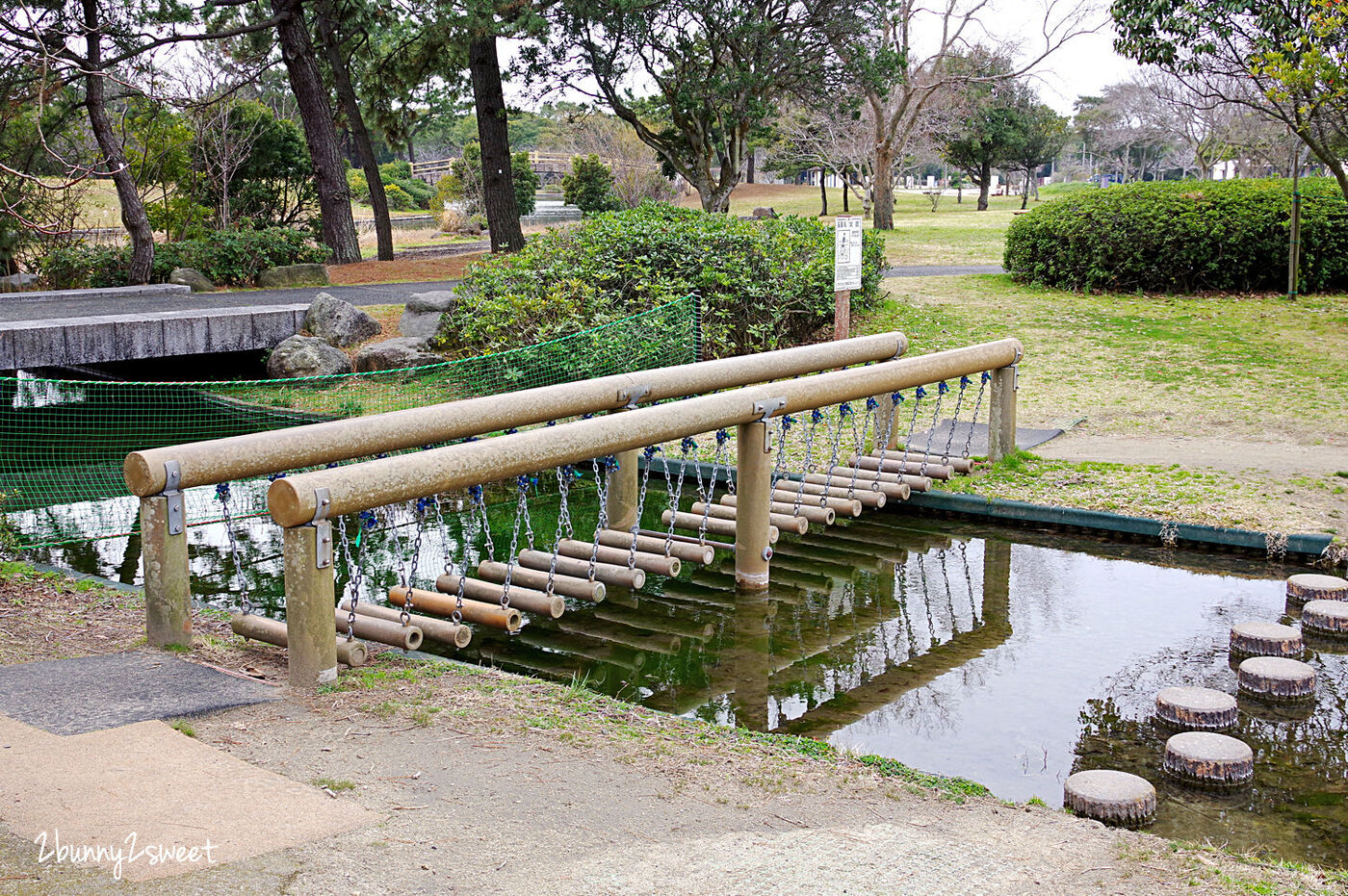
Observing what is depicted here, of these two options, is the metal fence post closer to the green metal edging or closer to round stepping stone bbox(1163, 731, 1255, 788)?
the green metal edging

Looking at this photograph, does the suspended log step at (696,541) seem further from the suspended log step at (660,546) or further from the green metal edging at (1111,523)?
the green metal edging at (1111,523)

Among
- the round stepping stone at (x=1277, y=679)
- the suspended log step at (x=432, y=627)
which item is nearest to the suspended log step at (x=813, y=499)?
the round stepping stone at (x=1277, y=679)

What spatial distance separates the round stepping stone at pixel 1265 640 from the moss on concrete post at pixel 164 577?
464cm

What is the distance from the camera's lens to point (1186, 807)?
13.5ft

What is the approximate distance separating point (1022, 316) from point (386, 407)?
8306 mm

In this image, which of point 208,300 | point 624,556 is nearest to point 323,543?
point 624,556

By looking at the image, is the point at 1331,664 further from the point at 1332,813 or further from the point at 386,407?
the point at 386,407

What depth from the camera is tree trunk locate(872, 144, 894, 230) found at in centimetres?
2865

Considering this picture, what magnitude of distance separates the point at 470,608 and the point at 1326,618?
4.08 meters

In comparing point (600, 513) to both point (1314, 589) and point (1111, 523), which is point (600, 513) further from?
point (1314, 589)

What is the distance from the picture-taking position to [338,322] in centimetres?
1361

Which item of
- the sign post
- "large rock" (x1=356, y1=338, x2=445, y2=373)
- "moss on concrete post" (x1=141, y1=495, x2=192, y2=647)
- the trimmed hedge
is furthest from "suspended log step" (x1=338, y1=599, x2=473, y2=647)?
the trimmed hedge

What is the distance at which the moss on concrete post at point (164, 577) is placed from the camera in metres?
4.57

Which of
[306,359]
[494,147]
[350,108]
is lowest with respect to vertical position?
[306,359]
